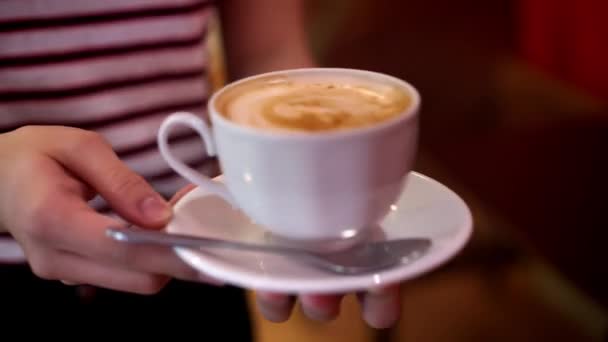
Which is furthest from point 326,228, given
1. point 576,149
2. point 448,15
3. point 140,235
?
point 448,15

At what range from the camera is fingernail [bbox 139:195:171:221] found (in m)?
0.51

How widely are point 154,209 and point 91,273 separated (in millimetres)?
83

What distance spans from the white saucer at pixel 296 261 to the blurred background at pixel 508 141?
2.72ft

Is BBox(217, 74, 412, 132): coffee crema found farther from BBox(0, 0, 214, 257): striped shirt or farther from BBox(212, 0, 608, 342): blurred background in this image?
BBox(212, 0, 608, 342): blurred background

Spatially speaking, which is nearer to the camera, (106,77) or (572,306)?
(106,77)

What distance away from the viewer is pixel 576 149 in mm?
1449

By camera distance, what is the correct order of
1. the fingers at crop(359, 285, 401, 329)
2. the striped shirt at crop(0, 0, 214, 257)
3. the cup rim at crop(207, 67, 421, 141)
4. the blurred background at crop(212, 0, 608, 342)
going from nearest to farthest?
the cup rim at crop(207, 67, 421, 141)
the fingers at crop(359, 285, 401, 329)
the striped shirt at crop(0, 0, 214, 257)
the blurred background at crop(212, 0, 608, 342)

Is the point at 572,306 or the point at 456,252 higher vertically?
the point at 456,252

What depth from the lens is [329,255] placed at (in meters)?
0.48

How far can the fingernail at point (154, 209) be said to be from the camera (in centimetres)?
51

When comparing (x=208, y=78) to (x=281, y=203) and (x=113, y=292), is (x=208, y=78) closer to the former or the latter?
(x=113, y=292)

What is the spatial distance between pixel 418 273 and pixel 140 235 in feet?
0.72

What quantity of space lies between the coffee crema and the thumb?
0.10 m

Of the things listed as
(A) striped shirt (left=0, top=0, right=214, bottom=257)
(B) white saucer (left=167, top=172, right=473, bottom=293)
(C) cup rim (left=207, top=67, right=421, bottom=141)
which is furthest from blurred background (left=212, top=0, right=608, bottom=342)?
(C) cup rim (left=207, top=67, right=421, bottom=141)
